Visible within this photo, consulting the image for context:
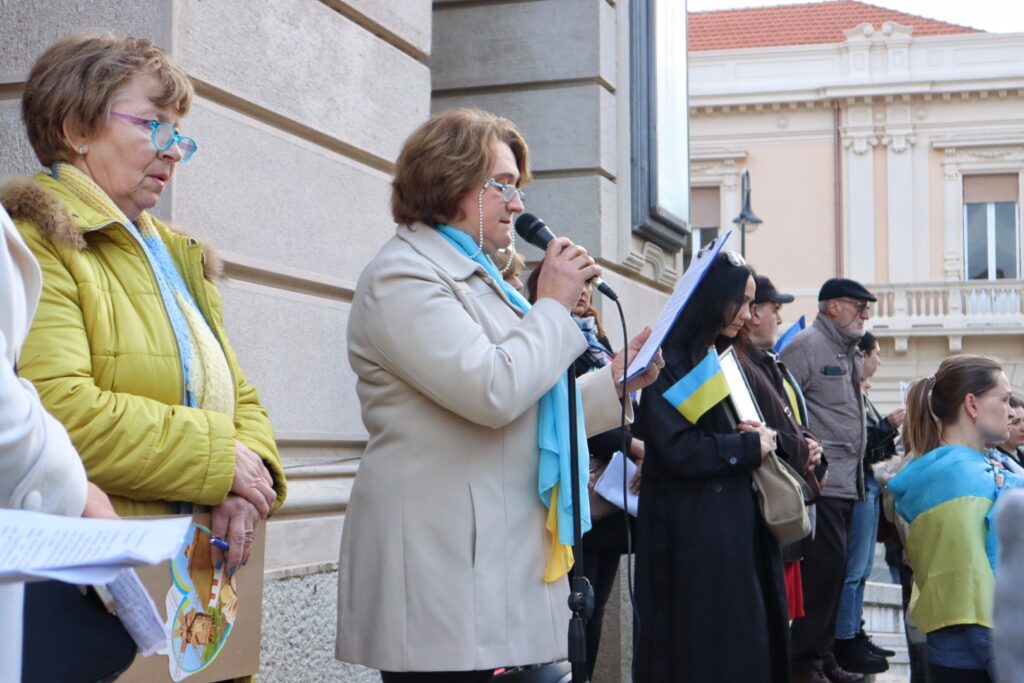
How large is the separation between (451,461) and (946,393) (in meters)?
2.62

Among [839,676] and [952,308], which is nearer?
[839,676]

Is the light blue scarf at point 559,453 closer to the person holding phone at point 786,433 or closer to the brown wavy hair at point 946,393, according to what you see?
the brown wavy hair at point 946,393

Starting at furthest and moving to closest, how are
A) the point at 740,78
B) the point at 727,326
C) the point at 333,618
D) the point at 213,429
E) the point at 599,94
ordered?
the point at 740,78 → the point at 599,94 → the point at 727,326 → the point at 333,618 → the point at 213,429

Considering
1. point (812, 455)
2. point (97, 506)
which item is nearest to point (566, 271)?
point (97, 506)

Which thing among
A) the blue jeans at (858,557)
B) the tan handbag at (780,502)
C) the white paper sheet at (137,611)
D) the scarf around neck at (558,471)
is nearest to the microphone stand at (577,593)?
the scarf around neck at (558,471)

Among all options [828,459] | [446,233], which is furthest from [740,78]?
[446,233]

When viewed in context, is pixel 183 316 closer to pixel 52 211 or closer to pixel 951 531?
pixel 52 211

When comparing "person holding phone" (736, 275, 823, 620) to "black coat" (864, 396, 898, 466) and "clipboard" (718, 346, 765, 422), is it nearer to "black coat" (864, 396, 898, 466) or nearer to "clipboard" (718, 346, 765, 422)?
"clipboard" (718, 346, 765, 422)

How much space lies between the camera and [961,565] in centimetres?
450

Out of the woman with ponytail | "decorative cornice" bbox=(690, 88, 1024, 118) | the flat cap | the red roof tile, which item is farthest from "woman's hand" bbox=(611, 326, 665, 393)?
the red roof tile

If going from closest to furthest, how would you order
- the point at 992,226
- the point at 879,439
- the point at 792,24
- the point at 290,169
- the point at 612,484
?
the point at 290,169 → the point at 612,484 → the point at 879,439 → the point at 992,226 → the point at 792,24

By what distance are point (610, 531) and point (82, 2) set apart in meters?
2.74

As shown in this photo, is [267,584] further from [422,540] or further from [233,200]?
[422,540]

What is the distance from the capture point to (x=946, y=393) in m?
5.04
